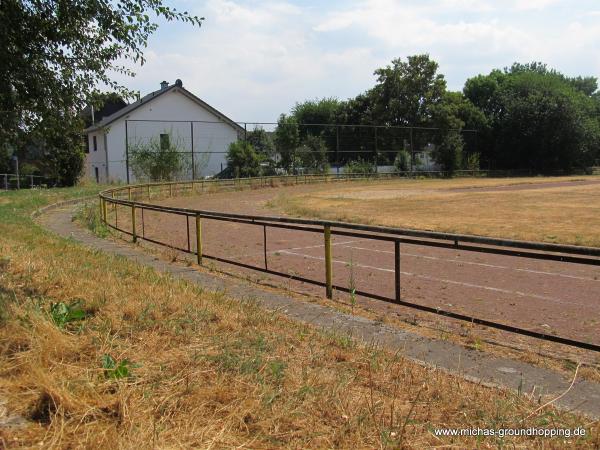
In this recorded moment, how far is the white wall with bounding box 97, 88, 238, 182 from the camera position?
4819 cm

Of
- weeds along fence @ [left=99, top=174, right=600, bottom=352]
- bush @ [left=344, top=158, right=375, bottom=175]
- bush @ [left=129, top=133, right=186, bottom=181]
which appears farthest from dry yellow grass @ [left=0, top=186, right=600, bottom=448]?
bush @ [left=344, top=158, right=375, bottom=175]

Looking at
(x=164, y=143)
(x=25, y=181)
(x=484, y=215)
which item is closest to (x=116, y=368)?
(x=484, y=215)

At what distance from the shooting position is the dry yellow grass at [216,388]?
10.4 feet

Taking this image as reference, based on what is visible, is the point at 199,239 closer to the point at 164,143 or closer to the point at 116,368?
the point at 116,368

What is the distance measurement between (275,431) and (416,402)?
1.09 meters

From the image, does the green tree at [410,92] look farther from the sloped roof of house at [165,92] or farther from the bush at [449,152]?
the sloped roof of house at [165,92]

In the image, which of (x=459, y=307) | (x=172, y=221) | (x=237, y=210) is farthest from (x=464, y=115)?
(x=459, y=307)

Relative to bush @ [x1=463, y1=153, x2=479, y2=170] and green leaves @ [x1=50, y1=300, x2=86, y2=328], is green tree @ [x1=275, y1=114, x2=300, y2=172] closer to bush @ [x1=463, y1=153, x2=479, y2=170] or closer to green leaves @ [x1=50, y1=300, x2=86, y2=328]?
bush @ [x1=463, y1=153, x2=479, y2=170]

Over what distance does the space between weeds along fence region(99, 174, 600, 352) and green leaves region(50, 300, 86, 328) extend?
3.62 m

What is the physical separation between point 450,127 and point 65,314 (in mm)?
60388

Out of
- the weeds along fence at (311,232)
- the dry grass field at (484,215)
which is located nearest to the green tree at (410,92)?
the weeds along fence at (311,232)

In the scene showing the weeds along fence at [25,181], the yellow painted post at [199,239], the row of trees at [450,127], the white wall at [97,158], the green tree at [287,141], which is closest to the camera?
the yellow painted post at [199,239]

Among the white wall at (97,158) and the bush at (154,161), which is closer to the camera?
the bush at (154,161)

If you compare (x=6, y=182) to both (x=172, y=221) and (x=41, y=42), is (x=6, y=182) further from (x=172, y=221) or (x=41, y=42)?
(x=41, y=42)
